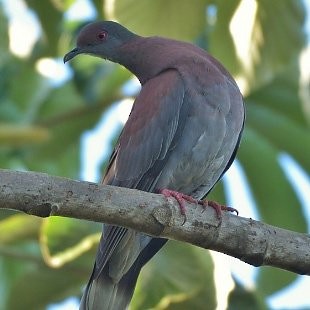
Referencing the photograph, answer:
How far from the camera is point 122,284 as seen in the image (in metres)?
3.91

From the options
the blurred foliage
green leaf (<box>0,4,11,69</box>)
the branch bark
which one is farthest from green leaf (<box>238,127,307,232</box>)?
the branch bark

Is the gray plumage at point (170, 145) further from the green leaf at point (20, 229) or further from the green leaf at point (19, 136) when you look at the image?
the green leaf at point (20, 229)

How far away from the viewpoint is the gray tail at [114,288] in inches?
150

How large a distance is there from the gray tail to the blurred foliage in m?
0.14

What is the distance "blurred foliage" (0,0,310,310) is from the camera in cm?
408

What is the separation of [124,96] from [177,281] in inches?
53.0

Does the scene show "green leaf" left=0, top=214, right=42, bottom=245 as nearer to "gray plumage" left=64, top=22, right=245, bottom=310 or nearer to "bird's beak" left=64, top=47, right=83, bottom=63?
"gray plumage" left=64, top=22, right=245, bottom=310

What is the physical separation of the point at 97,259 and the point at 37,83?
2.26 m

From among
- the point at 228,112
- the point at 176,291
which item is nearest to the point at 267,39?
the point at 228,112

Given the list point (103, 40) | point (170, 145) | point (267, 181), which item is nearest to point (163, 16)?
point (103, 40)

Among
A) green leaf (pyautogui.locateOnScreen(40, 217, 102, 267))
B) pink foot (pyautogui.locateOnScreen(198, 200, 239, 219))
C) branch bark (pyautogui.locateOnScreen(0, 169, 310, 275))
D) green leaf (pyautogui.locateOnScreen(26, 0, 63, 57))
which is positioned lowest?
green leaf (pyautogui.locateOnScreen(40, 217, 102, 267))

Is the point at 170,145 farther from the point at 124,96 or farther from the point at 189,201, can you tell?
the point at 124,96

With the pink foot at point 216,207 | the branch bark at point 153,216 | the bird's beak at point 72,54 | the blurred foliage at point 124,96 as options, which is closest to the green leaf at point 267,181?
the blurred foliage at point 124,96

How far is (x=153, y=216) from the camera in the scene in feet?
10.2
